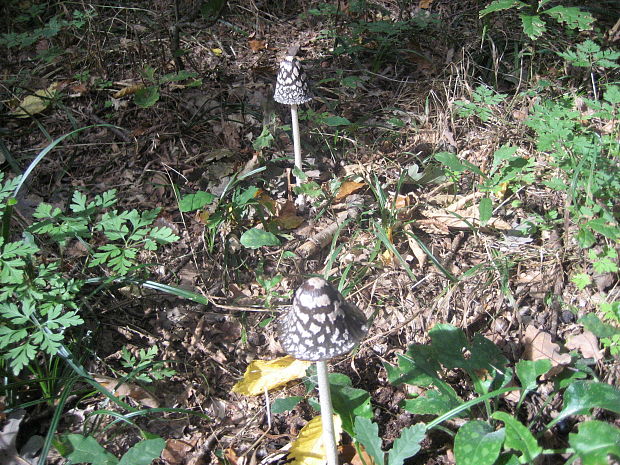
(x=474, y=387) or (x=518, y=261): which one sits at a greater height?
(x=518, y=261)

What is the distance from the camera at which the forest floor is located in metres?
2.75

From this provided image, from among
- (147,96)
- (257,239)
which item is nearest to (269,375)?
(257,239)

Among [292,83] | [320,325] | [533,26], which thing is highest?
[533,26]

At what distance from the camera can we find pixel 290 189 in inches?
152

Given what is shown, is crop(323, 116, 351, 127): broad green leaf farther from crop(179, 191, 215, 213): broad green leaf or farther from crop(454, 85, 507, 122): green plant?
crop(179, 191, 215, 213): broad green leaf

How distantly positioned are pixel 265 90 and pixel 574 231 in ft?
9.11

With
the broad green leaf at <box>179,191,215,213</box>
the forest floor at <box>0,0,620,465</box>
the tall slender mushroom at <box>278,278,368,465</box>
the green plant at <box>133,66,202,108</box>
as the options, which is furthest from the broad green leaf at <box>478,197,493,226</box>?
the green plant at <box>133,66,202,108</box>

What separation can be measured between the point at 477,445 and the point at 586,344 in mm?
955

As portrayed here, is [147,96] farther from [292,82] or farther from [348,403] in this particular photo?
[348,403]

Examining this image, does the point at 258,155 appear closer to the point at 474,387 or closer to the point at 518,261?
the point at 518,261

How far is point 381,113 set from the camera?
4.28m

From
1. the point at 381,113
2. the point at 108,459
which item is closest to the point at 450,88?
the point at 381,113

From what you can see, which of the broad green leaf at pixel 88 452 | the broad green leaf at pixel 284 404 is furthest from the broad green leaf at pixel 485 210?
the broad green leaf at pixel 88 452

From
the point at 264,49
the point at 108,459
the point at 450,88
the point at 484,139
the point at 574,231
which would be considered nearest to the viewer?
the point at 108,459
